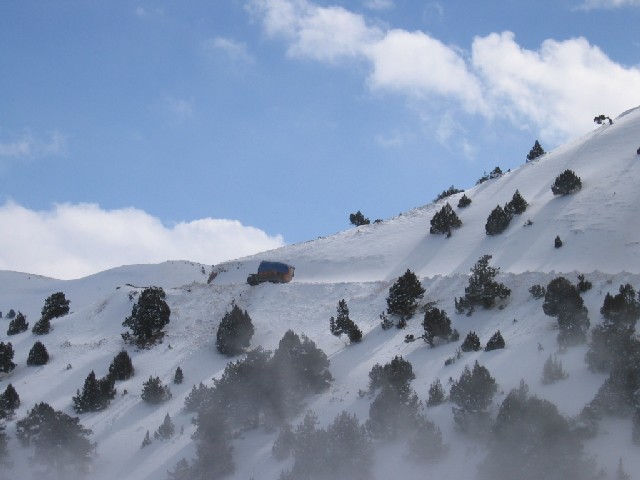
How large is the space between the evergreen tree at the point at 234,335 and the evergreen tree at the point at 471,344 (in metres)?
16.0

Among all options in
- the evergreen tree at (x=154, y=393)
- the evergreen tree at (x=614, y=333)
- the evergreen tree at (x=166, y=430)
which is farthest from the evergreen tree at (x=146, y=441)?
the evergreen tree at (x=614, y=333)

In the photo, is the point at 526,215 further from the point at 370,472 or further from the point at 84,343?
the point at 84,343

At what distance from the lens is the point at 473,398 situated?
29188 mm

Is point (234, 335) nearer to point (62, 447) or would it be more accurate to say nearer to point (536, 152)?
point (62, 447)

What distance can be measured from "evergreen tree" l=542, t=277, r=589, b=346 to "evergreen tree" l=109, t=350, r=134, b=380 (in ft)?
90.4

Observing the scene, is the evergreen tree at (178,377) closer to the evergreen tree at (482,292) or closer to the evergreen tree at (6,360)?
the evergreen tree at (6,360)

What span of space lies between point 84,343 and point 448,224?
116 feet

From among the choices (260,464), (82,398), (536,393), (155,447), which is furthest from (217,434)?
(536,393)

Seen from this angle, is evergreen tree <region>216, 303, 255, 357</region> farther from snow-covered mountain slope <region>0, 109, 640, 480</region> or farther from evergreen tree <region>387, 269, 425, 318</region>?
evergreen tree <region>387, 269, 425, 318</region>

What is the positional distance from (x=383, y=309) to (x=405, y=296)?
317 cm

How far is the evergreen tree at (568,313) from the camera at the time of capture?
1282 inches

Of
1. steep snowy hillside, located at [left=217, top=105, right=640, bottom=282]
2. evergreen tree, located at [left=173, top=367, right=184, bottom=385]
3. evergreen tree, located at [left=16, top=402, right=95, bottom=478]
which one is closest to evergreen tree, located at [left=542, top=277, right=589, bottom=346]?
steep snowy hillside, located at [left=217, top=105, right=640, bottom=282]

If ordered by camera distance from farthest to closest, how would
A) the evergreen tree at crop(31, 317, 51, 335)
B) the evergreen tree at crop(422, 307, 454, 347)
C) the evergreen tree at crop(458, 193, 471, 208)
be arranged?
the evergreen tree at crop(458, 193, 471, 208) < the evergreen tree at crop(31, 317, 51, 335) < the evergreen tree at crop(422, 307, 454, 347)

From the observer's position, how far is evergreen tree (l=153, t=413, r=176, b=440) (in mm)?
36219
